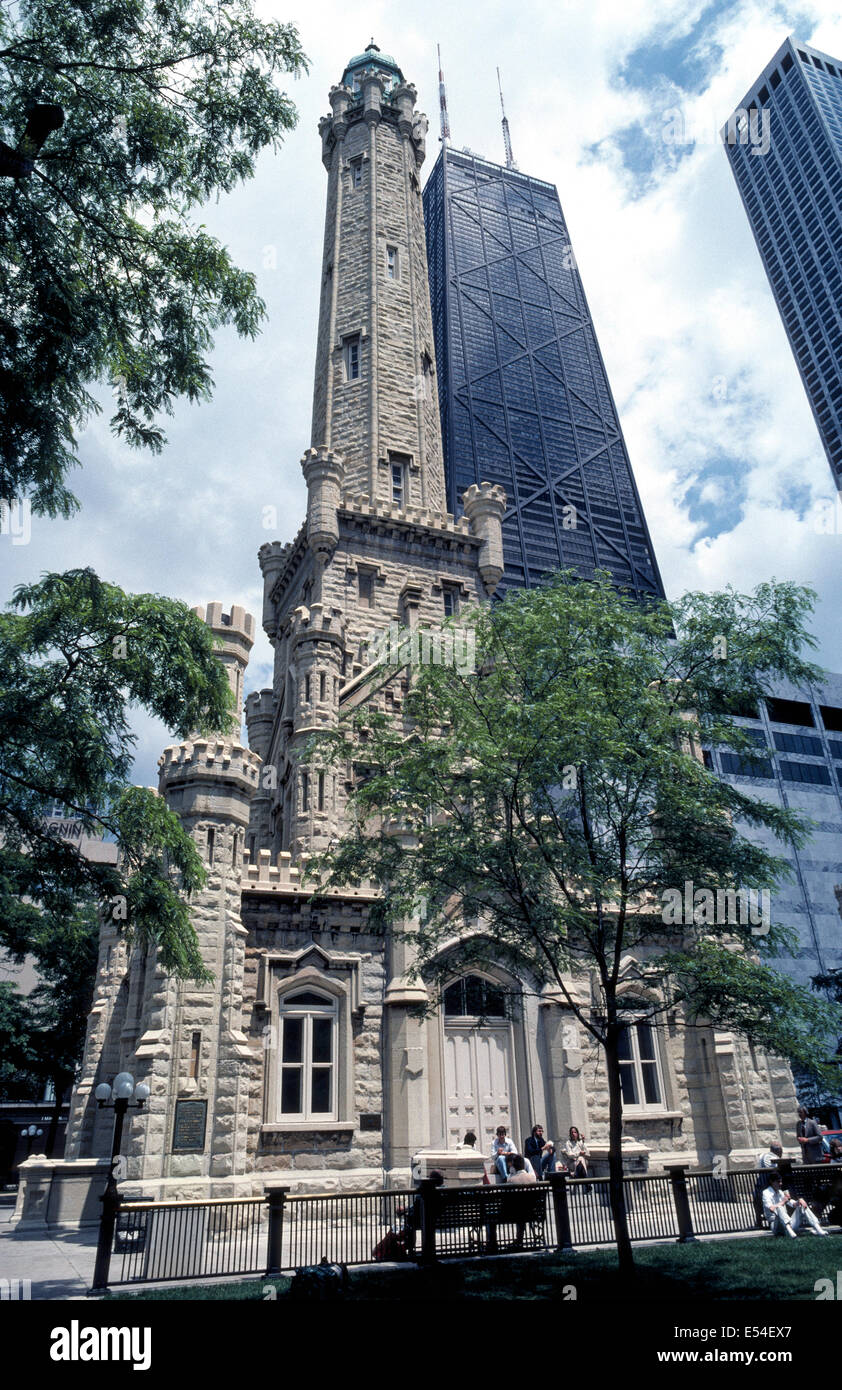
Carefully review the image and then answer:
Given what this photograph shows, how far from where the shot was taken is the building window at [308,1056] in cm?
1831

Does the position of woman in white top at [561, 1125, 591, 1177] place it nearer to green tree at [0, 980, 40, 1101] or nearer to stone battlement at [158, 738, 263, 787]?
stone battlement at [158, 738, 263, 787]

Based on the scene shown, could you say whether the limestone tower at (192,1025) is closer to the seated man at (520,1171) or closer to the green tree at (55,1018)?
the seated man at (520,1171)

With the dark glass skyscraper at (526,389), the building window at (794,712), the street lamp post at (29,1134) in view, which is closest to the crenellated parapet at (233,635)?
the street lamp post at (29,1134)

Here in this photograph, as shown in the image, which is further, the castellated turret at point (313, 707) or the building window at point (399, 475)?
the building window at point (399, 475)

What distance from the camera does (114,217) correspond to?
1130 cm

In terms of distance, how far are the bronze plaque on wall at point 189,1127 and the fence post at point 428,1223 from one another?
5470 millimetres

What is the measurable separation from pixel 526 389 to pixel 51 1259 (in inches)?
4986

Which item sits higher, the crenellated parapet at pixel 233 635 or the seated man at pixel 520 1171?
the crenellated parapet at pixel 233 635

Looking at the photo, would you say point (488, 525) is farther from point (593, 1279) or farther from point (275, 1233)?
point (593, 1279)

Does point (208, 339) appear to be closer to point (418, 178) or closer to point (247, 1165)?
point (247, 1165)
